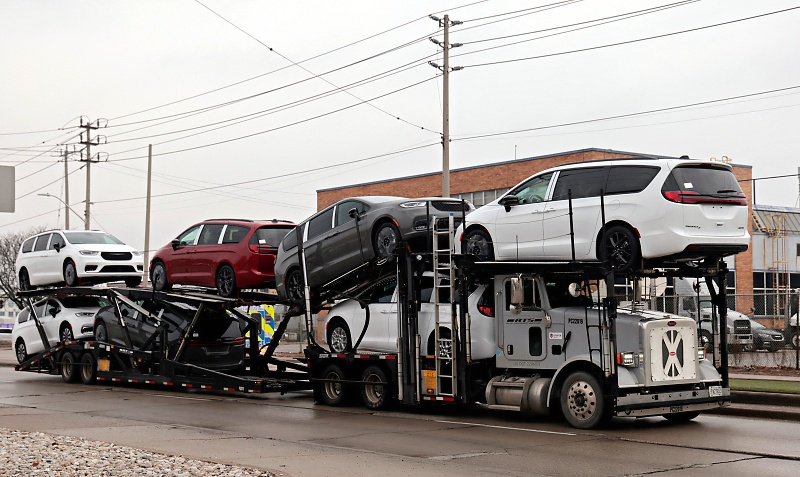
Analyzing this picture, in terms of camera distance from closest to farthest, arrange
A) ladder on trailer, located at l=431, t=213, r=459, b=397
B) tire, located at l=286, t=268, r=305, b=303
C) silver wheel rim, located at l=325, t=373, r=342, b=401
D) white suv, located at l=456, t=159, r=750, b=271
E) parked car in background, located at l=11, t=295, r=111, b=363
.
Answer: white suv, located at l=456, t=159, r=750, b=271, ladder on trailer, located at l=431, t=213, r=459, b=397, silver wheel rim, located at l=325, t=373, r=342, b=401, tire, located at l=286, t=268, r=305, b=303, parked car in background, located at l=11, t=295, r=111, b=363

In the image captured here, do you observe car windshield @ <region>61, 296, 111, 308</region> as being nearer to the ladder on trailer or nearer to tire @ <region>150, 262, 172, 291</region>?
tire @ <region>150, 262, 172, 291</region>

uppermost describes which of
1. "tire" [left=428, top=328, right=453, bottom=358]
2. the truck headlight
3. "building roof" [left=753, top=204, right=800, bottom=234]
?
"building roof" [left=753, top=204, right=800, bottom=234]

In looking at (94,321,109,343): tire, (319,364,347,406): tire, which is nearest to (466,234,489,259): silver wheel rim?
(319,364,347,406): tire

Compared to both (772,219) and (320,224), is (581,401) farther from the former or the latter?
(772,219)

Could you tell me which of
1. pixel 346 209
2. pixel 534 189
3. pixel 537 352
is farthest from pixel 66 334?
pixel 534 189

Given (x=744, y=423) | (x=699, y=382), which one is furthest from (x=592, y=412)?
(x=744, y=423)

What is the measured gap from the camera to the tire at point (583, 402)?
43.1 ft

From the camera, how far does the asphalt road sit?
10.3 m

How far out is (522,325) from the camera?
47.7 feet

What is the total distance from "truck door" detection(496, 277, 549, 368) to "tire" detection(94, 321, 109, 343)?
11200 mm

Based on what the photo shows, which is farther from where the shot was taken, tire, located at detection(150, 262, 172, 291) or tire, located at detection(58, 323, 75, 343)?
tire, located at detection(58, 323, 75, 343)

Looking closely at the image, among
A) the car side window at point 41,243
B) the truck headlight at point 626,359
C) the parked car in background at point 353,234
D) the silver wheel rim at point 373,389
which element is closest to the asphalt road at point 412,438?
the silver wheel rim at point 373,389

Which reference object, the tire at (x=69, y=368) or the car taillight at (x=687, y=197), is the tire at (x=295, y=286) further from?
the tire at (x=69, y=368)

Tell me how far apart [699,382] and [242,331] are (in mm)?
10357
